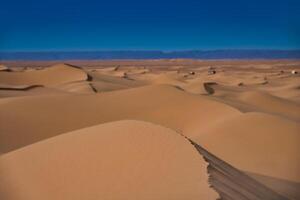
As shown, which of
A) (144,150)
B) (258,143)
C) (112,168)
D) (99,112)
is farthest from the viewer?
(99,112)

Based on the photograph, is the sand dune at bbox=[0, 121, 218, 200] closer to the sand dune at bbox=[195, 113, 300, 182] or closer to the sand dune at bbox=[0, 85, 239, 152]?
the sand dune at bbox=[195, 113, 300, 182]

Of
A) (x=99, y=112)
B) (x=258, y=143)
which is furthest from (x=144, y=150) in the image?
(x=99, y=112)

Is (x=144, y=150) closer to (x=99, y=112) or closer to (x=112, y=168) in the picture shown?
(x=112, y=168)

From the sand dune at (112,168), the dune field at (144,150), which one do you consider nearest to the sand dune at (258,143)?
the dune field at (144,150)

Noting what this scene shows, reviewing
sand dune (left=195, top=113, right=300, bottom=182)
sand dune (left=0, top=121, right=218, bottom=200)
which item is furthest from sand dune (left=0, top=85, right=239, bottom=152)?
sand dune (left=0, top=121, right=218, bottom=200)

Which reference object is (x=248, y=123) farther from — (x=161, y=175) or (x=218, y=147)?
(x=161, y=175)

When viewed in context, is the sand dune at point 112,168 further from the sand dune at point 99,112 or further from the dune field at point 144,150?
the sand dune at point 99,112

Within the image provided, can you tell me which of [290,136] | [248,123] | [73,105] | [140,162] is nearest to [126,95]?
[73,105]

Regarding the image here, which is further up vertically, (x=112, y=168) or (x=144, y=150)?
(x=144, y=150)

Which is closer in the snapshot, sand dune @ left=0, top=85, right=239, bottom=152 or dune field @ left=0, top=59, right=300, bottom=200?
dune field @ left=0, top=59, right=300, bottom=200

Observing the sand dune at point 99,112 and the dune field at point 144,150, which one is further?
the sand dune at point 99,112

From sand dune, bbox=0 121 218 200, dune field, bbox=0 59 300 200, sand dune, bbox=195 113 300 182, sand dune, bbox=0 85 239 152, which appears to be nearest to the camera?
sand dune, bbox=0 121 218 200
